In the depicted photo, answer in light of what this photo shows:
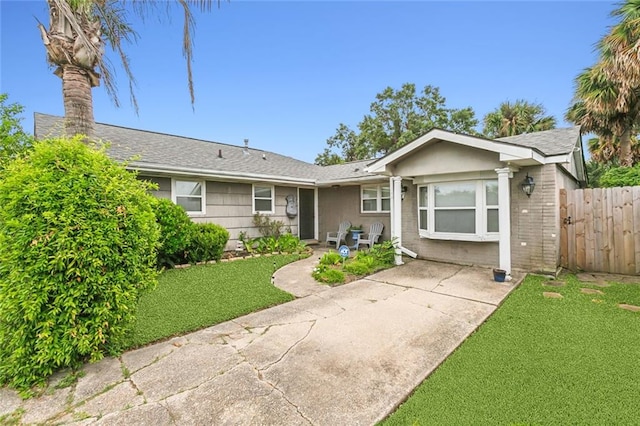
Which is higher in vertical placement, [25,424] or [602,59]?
[602,59]

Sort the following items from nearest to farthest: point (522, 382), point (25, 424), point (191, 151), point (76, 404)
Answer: point (25, 424) → point (76, 404) → point (522, 382) → point (191, 151)

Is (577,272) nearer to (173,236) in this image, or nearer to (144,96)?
(173,236)

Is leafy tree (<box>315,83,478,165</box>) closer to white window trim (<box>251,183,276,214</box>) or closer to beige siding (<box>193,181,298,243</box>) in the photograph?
white window trim (<box>251,183,276,214</box>)

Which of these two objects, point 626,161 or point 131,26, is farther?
point 626,161

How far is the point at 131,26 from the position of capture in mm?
6551

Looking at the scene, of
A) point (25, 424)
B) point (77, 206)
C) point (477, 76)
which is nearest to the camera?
point (25, 424)

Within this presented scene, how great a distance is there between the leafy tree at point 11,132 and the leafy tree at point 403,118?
25706 millimetres

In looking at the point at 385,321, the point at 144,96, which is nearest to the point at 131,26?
the point at 144,96

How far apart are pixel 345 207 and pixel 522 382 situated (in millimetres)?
9162

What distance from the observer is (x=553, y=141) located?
705 centimetres

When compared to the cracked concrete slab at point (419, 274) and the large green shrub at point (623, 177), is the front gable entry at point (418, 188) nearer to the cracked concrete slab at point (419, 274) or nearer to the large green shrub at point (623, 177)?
the cracked concrete slab at point (419, 274)

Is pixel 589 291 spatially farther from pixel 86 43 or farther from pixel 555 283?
pixel 86 43

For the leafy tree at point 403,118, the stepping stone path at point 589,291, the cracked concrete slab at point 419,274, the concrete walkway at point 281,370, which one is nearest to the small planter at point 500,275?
the cracked concrete slab at point 419,274

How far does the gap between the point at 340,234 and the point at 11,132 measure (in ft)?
31.2
